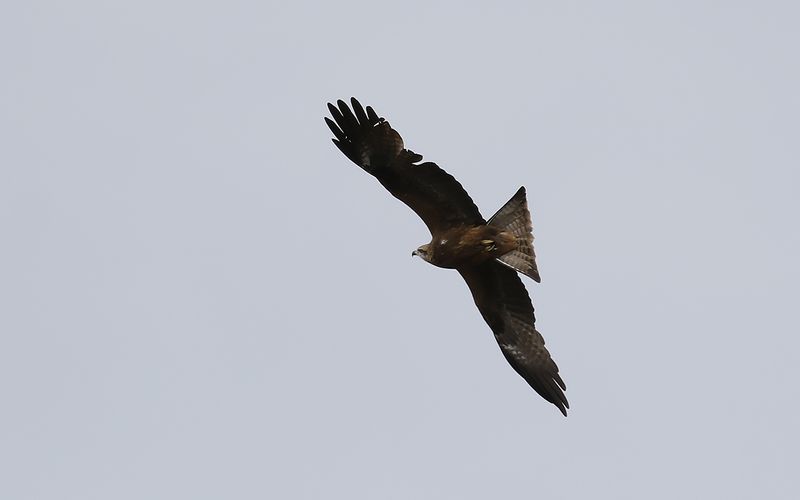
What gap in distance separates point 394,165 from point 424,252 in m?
1.12

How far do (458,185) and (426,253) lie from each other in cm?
96

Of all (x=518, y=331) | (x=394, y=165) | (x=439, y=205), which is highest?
(x=394, y=165)

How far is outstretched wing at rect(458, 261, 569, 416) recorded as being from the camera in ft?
50.9

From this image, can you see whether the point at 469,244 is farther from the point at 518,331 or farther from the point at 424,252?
the point at 518,331

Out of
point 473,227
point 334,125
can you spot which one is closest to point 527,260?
point 473,227

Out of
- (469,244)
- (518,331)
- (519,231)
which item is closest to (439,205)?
(469,244)

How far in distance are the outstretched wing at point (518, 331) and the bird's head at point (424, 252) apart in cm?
80

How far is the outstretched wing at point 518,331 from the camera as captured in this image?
15500 mm

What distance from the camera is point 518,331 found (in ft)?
51.8

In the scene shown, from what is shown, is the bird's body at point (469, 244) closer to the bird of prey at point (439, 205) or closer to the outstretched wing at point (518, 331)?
the bird of prey at point (439, 205)

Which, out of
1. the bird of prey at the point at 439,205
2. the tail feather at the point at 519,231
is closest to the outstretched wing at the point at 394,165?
the bird of prey at the point at 439,205

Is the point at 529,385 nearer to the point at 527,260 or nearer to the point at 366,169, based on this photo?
the point at 527,260

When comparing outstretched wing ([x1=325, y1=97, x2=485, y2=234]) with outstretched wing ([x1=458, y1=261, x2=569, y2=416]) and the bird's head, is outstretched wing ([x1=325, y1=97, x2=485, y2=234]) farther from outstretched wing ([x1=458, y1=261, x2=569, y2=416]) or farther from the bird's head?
outstretched wing ([x1=458, y1=261, x2=569, y2=416])

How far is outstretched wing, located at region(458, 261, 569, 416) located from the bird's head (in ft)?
2.63
